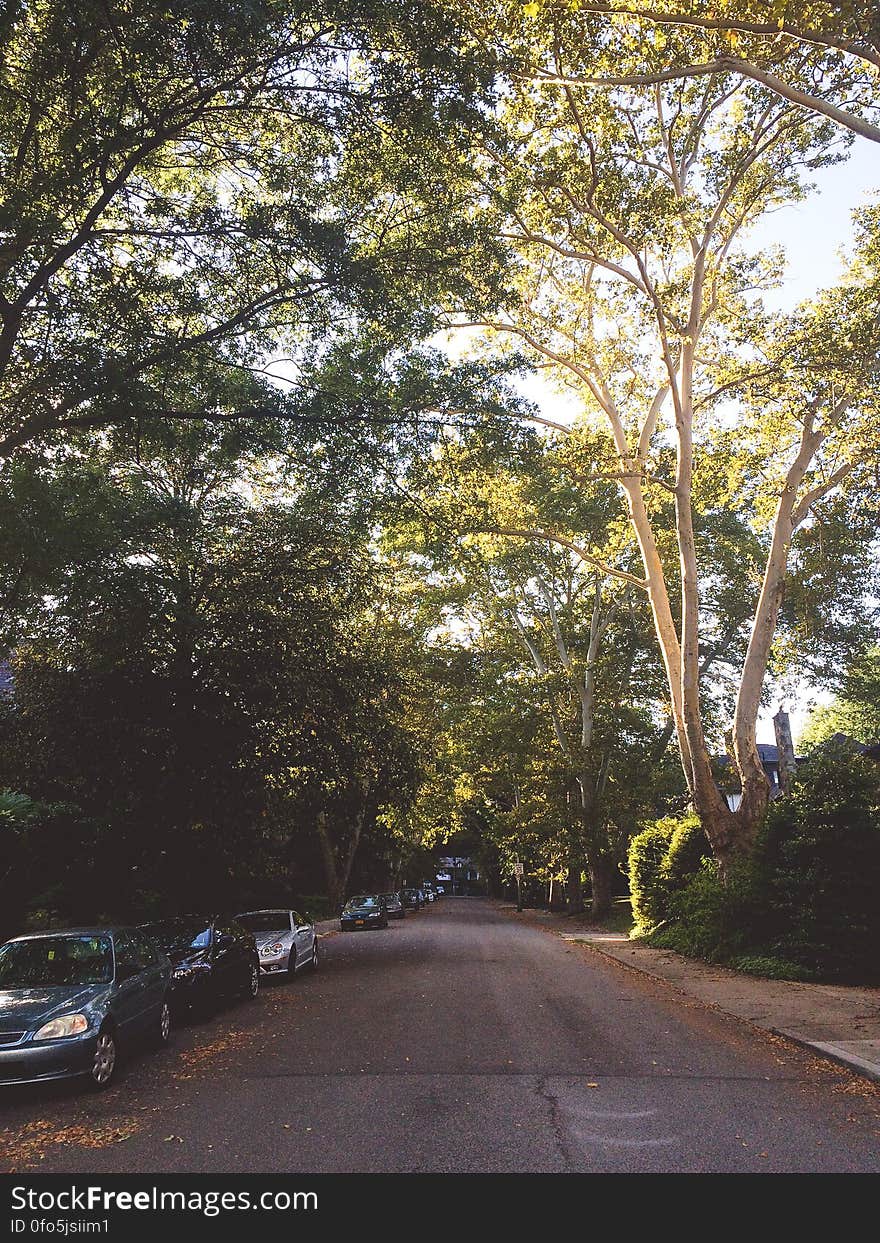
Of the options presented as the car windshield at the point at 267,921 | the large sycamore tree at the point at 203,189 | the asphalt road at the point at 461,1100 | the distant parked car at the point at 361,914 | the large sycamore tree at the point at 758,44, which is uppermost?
the large sycamore tree at the point at 758,44

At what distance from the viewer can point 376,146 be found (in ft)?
35.7

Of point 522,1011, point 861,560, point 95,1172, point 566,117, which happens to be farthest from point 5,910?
point 861,560

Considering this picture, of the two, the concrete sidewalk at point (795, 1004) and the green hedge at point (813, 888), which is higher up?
the green hedge at point (813, 888)

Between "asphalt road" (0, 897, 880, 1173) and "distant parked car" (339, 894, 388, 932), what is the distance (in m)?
21.8

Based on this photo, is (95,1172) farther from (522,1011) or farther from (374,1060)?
(522,1011)

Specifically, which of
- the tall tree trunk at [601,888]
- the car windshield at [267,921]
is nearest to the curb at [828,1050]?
the car windshield at [267,921]

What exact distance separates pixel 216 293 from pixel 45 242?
262 cm

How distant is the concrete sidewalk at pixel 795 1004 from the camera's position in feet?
28.2

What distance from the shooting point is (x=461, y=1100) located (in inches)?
258

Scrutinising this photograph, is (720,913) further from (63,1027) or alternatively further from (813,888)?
(63,1027)

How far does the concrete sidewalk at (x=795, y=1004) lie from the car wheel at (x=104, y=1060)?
6949mm

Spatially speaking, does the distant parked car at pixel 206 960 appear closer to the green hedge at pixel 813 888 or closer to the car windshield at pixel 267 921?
the car windshield at pixel 267 921

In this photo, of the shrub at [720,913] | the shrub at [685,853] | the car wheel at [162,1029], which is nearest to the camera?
the car wheel at [162,1029]

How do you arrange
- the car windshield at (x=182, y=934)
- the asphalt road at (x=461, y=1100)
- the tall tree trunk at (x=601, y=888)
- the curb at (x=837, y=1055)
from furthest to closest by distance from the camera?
the tall tree trunk at (x=601, y=888), the car windshield at (x=182, y=934), the curb at (x=837, y=1055), the asphalt road at (x=461, y=1100)
